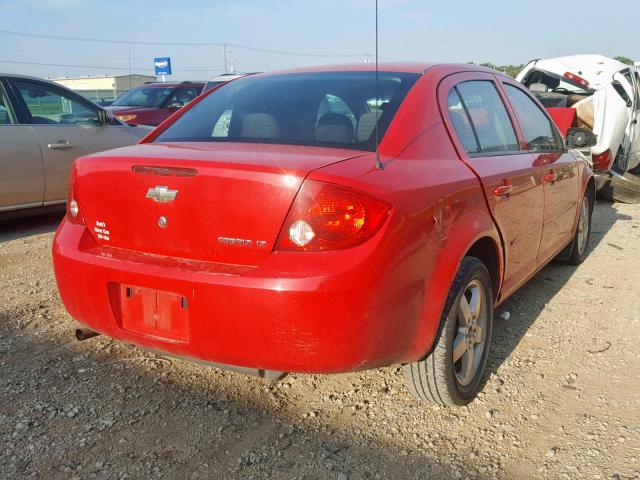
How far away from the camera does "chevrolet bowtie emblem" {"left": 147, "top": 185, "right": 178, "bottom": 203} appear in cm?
231

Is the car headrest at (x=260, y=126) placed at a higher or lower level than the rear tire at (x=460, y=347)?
higher

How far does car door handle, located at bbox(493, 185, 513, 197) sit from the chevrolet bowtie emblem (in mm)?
1492

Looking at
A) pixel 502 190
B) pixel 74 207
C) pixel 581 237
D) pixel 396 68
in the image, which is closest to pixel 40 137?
pixel 74 207

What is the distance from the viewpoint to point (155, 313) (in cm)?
232

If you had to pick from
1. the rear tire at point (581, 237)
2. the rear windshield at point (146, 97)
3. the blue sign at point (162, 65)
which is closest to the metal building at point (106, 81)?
the blue sign at point (162, 65)

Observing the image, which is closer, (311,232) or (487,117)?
(311,232)

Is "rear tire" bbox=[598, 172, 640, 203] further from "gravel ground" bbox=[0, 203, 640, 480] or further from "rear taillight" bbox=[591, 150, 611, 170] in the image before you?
"gravel ground" bbox=[0, 203, 640, 480]

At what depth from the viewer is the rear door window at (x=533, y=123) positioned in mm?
3766

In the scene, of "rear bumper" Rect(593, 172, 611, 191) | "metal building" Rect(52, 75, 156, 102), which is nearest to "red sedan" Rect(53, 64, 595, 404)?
"rear bumper" Rect(593, 172, 611, 191)

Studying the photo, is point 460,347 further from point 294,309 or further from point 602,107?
point 602,107

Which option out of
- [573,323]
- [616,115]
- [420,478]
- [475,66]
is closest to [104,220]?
[420,478]

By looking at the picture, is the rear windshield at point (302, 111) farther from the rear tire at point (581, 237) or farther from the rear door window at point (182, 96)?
the rear door window at point (182, 96)

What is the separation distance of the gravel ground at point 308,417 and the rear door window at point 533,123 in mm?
1158

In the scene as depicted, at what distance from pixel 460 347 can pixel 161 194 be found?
57.4 inches
